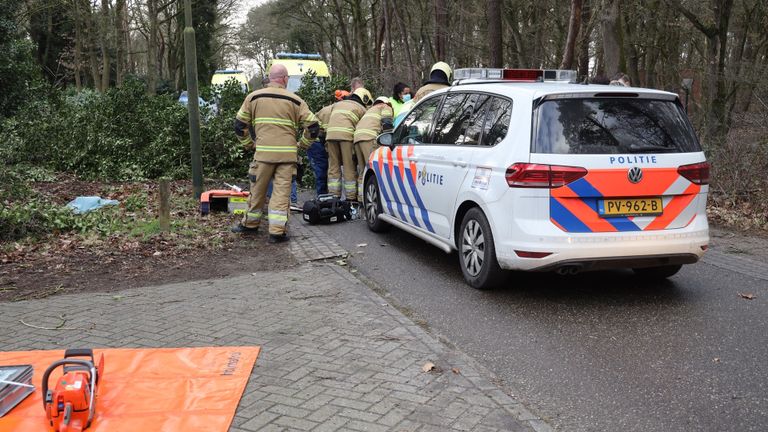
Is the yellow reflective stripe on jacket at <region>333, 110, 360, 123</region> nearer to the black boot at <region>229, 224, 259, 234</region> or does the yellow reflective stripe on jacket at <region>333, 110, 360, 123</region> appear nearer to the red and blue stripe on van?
the black boot at <region>229, 224, 259, 234</region>

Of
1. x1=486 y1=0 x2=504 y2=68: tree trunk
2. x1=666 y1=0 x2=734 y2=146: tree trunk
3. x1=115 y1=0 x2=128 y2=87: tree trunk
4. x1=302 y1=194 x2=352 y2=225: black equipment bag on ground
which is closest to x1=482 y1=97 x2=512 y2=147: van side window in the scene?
x1=302 y1=194 x2=352 y2=225: black equipment bag on ground

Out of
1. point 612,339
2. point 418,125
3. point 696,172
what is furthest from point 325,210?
point 612,339

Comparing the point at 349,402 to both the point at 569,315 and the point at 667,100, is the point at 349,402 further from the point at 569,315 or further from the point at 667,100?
the point at 667,100

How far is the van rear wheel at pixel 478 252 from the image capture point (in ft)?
18.0

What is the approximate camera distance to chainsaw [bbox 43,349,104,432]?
128 inches

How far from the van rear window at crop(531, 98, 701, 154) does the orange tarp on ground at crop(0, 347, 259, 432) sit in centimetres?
270

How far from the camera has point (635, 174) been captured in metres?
5.02

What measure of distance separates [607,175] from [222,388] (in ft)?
10.2

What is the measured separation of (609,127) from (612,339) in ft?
5.37

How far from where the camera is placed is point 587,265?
5.04 meters

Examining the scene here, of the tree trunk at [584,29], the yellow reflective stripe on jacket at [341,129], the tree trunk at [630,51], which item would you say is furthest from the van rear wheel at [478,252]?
the tree trunk at [630,51]

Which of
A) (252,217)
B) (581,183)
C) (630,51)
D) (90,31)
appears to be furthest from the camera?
(90,31)

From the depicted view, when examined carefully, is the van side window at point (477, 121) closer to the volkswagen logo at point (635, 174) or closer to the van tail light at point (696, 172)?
the volkswagen logo at point (635, 174)

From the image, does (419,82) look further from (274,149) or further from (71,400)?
(71,400)
